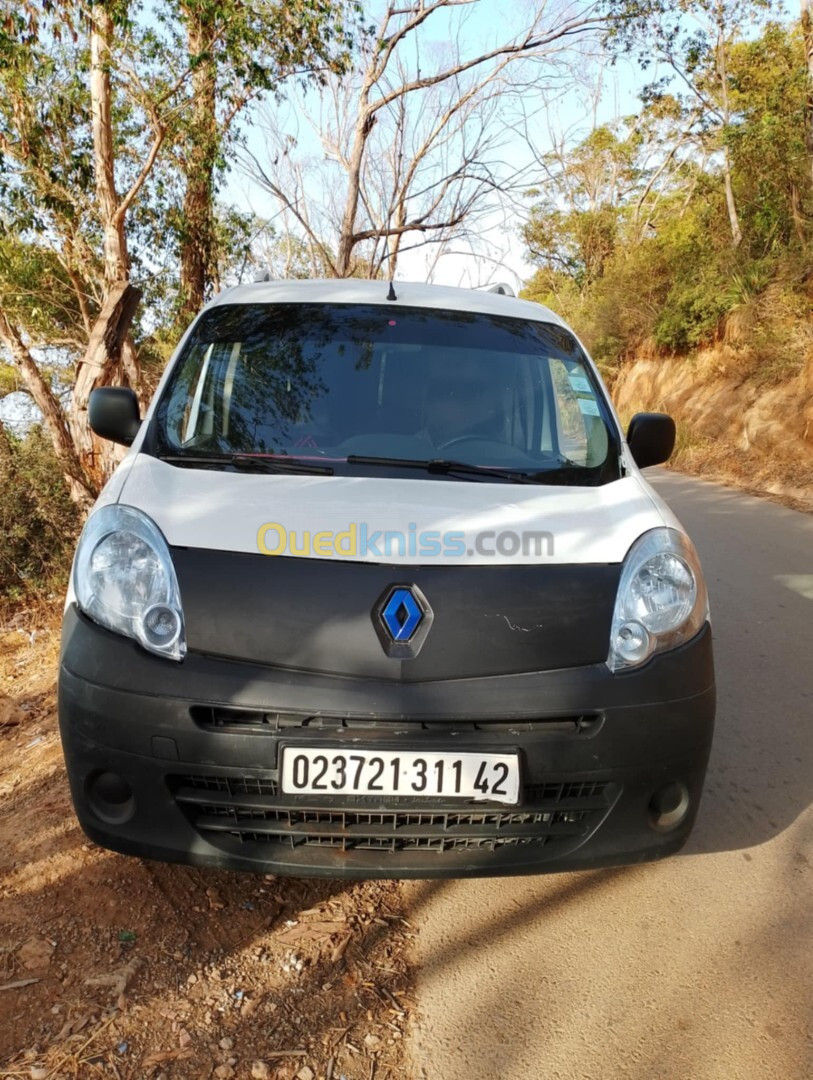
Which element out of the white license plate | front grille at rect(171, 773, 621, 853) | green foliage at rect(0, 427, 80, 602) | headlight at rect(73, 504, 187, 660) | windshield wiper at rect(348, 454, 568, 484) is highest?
windshield wiper at rect(348, 454, 568, 484)

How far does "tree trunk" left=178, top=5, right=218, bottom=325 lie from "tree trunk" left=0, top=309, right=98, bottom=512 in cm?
233

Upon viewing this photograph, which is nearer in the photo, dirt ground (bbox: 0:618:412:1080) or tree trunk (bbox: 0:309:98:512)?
dirt ground (bbox: 0:618:412:1080)

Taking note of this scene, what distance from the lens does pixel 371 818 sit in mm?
2074

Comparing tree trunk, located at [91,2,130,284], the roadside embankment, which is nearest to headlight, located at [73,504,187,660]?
tree trunk, located at [91,2,130,284]

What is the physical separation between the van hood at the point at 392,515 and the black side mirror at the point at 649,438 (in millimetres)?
641

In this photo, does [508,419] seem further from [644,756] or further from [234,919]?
[234,919]

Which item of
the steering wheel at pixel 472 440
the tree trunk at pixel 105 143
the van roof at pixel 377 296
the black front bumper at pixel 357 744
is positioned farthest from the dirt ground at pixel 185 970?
the tree trunk at pixel 105 143

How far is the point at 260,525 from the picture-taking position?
87.4 inches

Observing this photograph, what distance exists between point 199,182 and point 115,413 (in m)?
7.78

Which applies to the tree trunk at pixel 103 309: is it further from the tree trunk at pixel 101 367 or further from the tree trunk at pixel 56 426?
the tree trunk at pixel 56 426

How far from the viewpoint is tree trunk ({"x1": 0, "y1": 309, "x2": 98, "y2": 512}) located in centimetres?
740

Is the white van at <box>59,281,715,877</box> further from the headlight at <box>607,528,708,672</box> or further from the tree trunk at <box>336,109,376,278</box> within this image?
the tree trunk at <box>336,109,376,278</box>

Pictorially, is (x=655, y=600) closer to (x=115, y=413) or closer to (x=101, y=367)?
(x=115, y=413)

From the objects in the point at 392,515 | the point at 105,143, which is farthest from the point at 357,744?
the point at 105,143
